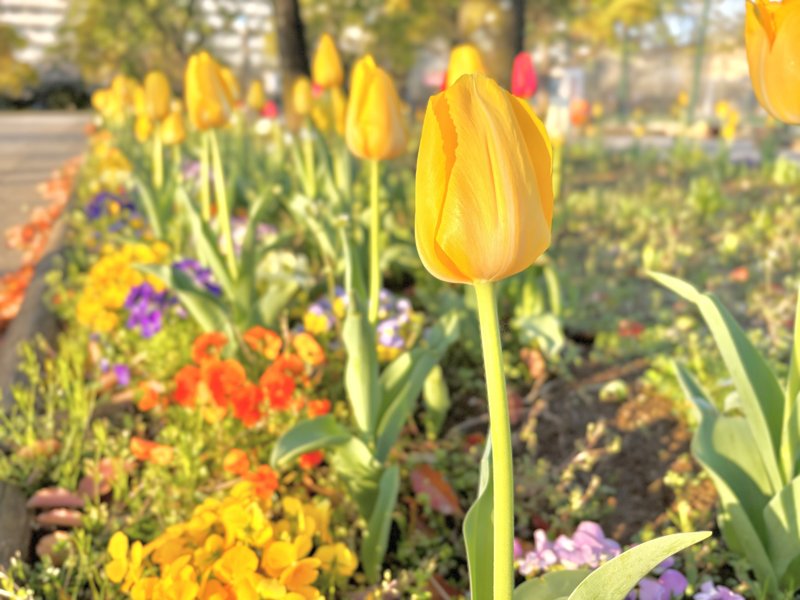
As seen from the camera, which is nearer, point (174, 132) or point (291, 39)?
point (174, 132)

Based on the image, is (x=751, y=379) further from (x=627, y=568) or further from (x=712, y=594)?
(x=627, y=568)

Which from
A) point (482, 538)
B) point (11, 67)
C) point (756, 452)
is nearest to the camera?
point (482, 538)

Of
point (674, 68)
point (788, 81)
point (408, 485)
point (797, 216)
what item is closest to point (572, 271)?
point (797, 216)

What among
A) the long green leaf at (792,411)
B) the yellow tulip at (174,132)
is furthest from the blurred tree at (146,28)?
the long green leaf at (792,411)

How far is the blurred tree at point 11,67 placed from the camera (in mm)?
24922

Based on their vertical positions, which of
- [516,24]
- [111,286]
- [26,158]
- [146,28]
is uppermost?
[146,28]

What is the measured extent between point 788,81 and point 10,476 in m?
2.02

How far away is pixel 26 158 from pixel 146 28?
6.53 m

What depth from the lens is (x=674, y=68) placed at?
82.5ft

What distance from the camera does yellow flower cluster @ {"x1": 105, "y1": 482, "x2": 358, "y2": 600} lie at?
4.29 ft

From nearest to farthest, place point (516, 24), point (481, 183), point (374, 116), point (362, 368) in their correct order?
point (481, 183)
point (362, 368)
point (374, 116)
point (516, 24)

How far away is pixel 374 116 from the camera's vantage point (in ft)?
6.06

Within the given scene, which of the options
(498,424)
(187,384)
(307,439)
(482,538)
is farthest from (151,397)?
(498,424)

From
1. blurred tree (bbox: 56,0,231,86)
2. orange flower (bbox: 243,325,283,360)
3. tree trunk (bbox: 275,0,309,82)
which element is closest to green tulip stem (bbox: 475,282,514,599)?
orange flower (bbox: 243,325,283,360)
